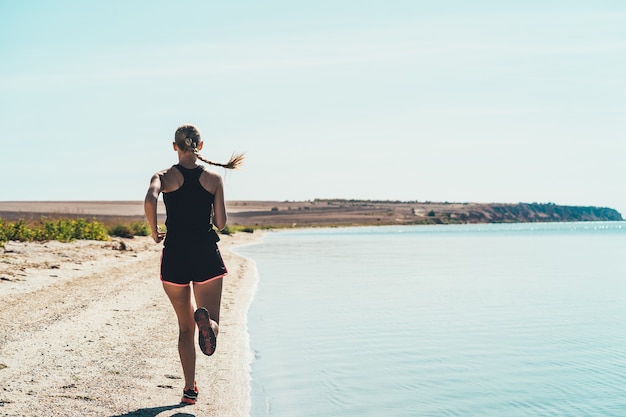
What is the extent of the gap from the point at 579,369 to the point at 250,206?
139 meters

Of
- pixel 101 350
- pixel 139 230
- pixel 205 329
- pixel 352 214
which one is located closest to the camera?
pixel 205 329

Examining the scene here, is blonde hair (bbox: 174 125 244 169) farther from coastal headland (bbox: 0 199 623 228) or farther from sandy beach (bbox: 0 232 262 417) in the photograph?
coastal headland (bbox: 0 199 623 228)

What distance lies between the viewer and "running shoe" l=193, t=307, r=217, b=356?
5.98m

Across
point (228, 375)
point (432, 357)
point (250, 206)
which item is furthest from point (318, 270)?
point (250, 206)

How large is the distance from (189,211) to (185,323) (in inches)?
41.3

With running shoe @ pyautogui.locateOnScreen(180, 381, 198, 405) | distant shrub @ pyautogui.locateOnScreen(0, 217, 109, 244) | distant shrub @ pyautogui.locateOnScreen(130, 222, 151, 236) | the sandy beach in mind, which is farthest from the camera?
distant shrub @ pyautogui.locateOnScreen(130, 222, 151, 236)

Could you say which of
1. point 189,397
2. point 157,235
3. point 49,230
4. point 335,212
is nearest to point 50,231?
point 49,230

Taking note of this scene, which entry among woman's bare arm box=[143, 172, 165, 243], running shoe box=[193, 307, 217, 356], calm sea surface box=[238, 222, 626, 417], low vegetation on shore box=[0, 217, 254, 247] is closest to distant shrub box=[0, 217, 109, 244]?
low vegetation on shore box=[0, 217, 254, 247]

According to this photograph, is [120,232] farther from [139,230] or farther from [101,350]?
[101,350]

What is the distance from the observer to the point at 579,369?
977 cm

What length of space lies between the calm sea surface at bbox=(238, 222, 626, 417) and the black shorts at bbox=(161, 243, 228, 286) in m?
1.56

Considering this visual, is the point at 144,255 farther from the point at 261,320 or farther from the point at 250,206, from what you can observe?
the point at 250,206

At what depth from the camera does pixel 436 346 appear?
439 inches

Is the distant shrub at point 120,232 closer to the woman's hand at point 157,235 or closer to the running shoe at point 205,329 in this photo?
the woman's hand at point 157,235
